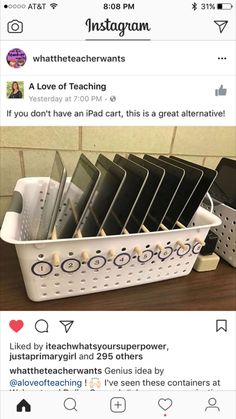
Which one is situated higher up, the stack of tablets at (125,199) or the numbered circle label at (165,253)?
the stack of tablets at (125,199)

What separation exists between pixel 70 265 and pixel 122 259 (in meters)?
0.09

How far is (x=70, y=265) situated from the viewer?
1.60ft
